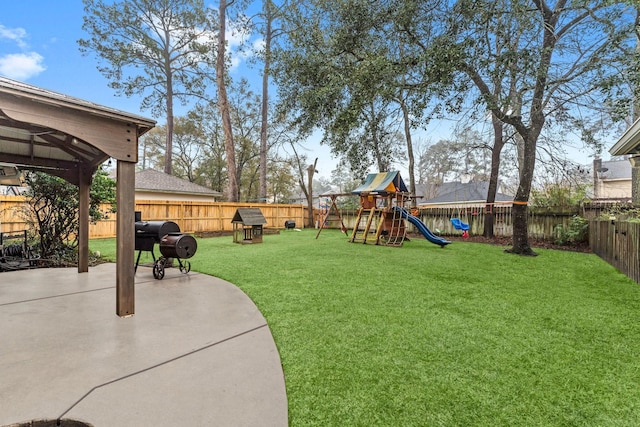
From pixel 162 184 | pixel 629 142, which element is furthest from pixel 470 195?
pixel 162 184

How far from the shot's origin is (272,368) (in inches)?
79.8

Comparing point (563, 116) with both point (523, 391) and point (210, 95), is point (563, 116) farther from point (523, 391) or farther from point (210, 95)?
point (210, 95)

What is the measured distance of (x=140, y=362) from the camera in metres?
2.08

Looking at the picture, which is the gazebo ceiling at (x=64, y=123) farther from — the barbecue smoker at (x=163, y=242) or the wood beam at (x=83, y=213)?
the barbecue smoker at (x=163, y=242)

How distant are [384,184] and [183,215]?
28.5ft

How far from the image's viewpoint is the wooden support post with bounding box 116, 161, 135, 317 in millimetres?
2893

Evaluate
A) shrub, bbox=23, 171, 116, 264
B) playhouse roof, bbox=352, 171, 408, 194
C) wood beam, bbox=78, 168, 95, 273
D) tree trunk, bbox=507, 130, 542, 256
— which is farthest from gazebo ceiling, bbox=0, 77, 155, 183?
tree trunk, bbox=507, 130, 542, 256

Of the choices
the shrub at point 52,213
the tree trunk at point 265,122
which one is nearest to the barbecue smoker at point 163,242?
the shrub at point 52,213

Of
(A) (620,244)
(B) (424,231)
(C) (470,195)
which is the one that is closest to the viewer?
(A) (620,244)

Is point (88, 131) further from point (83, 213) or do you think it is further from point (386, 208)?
point (386, 208)

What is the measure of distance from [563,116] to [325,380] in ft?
27.8

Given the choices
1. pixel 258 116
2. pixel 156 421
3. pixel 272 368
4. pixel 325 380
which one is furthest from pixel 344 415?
pixel 258 116

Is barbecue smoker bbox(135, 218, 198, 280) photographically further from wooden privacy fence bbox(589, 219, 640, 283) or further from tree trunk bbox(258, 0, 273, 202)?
tree trunk bbox(258, 0, 273, 202)

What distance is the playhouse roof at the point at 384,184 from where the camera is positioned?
9534 mm
